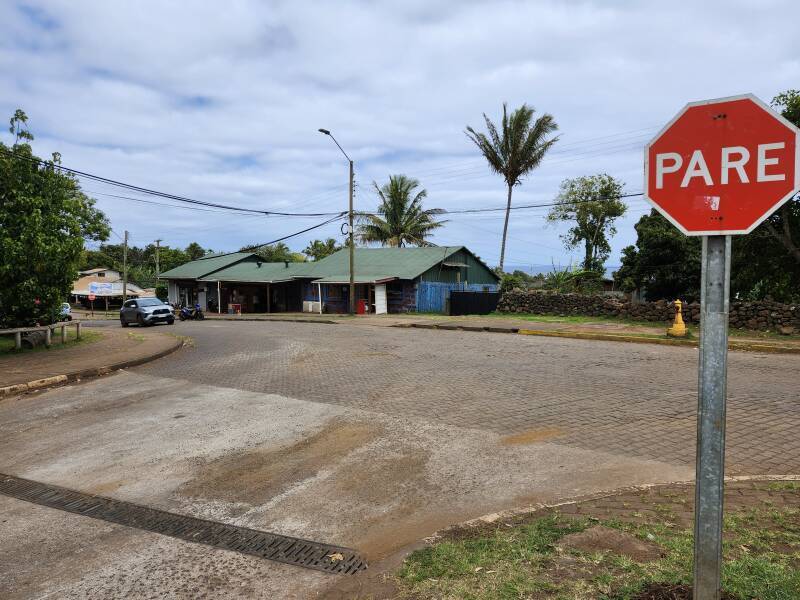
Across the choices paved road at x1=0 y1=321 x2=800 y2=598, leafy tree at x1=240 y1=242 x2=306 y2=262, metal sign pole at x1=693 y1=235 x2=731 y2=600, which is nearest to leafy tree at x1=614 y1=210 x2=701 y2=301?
paved road at x1=0 y1=321 x2=800 y2=598

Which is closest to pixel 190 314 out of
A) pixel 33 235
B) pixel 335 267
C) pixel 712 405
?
pixel 335 267

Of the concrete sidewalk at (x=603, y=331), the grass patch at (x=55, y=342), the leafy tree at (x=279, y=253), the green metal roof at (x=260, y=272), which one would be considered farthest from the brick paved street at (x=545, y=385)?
the leafy tree at (x=279, y=253)

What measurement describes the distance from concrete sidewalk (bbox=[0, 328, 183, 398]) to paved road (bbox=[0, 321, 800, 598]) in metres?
1.05

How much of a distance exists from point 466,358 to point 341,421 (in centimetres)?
598

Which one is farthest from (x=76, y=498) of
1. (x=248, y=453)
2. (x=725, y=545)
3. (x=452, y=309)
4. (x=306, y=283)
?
(x=306, y=283)

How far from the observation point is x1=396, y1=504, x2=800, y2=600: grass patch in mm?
2943

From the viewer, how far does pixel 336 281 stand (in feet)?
112

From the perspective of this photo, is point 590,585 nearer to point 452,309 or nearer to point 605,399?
point 605,399

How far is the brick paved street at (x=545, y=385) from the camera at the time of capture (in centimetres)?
618

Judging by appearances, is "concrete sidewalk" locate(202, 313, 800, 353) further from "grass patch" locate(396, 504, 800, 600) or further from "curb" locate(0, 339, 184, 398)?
"grass patch" locate(396, 504, 800, 600)

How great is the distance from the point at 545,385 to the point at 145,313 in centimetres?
2458

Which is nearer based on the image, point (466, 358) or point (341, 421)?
point (341, 421)

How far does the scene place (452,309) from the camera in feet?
96.6

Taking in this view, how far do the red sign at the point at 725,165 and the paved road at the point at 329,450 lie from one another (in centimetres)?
293
